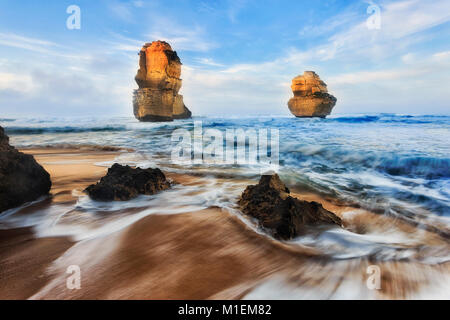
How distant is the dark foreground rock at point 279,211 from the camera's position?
6.84 ft

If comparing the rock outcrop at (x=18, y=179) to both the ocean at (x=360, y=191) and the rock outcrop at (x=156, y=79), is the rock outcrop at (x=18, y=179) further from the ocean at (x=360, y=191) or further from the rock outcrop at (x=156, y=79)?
the rock outcrop at (x=156, y=79)

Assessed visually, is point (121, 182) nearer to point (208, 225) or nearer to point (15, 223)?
point (15, 223)

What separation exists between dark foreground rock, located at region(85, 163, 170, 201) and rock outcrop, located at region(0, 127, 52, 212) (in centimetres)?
57

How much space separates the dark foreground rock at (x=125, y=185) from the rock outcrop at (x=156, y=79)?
94.0 feet

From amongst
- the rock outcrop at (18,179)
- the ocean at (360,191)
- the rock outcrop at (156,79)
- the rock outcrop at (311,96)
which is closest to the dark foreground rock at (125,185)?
the ocean at (360,191)

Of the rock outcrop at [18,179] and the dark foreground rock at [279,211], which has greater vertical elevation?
the rock outcrop at [18,179]

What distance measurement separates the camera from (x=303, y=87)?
36781 millimetres

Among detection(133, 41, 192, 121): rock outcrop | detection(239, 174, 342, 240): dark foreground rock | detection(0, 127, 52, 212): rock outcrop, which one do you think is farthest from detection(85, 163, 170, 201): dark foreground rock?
detection(133, 41, 192, 121): rock outcrop

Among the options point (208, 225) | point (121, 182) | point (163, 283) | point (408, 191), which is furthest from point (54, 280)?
point (408, 191)

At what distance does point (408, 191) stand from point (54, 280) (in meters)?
4.86

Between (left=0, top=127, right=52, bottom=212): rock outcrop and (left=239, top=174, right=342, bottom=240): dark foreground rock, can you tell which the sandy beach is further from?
(left=0, top=127, right=52, bottom=212): rock outcrop

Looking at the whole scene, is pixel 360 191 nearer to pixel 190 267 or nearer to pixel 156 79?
pixel 190 267

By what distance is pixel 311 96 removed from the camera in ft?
120

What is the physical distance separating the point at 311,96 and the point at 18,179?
130 ft
